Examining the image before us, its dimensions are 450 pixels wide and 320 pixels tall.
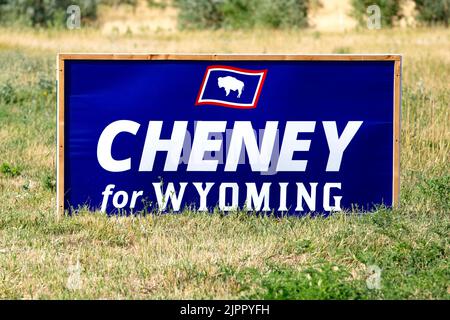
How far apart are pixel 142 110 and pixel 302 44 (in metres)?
18.0

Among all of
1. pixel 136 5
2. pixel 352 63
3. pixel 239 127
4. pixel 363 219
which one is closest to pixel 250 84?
pixel 239 127

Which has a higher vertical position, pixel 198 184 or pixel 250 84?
pixel 250 84

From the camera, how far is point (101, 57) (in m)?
8.24

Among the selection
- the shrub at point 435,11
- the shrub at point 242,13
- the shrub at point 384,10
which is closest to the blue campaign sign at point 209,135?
the shrub at point 242,13

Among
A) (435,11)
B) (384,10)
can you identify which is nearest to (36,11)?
(384,10)

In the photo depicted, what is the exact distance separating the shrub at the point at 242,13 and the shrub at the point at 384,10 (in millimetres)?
2428

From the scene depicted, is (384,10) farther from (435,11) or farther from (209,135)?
(209,135)

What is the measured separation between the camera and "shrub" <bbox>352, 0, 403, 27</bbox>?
43.8m

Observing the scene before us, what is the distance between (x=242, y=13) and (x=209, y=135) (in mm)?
36771

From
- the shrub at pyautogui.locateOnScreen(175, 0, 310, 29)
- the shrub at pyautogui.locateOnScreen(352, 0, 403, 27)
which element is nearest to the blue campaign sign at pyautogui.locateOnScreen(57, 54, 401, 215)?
the shrub at pyautogui.locateOnScreen(175, 0, 310, 29)

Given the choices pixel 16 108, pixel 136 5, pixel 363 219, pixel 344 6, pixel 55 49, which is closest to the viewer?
pixel 363 219

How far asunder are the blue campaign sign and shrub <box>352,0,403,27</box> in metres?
35.1

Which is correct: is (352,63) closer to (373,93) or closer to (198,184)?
(373,93)

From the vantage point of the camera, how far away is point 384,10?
44.3 metres
